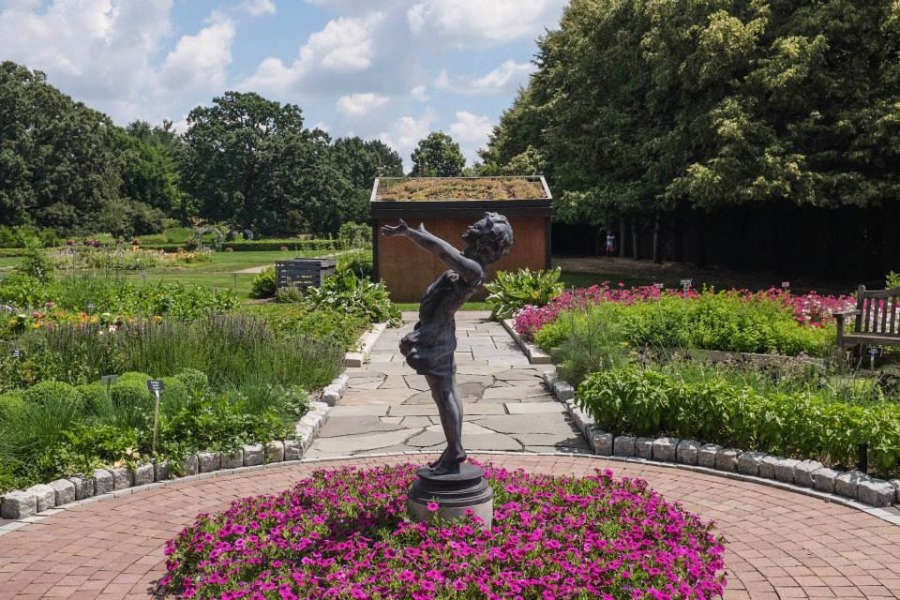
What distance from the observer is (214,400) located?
637 centimetres

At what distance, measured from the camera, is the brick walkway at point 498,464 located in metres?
4.01

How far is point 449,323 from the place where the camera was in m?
4.26

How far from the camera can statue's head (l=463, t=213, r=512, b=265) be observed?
4074 millimetres

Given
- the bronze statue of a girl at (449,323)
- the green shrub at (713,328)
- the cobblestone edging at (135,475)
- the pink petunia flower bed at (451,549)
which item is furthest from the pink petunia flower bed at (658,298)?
the bronze statue of a girl at (449,323)

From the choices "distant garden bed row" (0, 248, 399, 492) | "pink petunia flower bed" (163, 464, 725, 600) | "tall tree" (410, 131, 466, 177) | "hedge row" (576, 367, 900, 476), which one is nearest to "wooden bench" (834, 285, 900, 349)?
"hedge row" (576, 367, 900, 476)

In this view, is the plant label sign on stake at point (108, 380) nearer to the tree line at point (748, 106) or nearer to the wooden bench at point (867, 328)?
the wooden bench at point (867, 328)

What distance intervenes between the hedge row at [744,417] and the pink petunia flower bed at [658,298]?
4322mm

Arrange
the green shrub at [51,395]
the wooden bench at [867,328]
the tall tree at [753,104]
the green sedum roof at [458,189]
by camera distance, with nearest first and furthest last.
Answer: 1. the green shrub at [51,395]
2. the wooden bench at [867,328]
3. the tall tree at [753,104]
4. the green sedum roof at [458,189]

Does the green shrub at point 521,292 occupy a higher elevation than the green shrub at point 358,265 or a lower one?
lower

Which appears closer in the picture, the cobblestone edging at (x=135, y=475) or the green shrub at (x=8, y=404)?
the cobblestone edging at (x=135, y=475)

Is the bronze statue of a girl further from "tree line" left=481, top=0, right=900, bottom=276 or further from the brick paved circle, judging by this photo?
"tree line" left=481, top=0, right=900, bottom=276

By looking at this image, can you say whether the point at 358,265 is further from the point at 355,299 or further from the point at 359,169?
the point at 359,169

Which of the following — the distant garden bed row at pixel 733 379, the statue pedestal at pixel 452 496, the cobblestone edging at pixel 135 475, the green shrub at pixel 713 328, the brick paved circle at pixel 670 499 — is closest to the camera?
the brick paved circle at pixel 670 499

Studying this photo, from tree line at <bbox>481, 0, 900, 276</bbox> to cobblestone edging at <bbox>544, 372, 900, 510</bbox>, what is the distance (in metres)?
13.4
